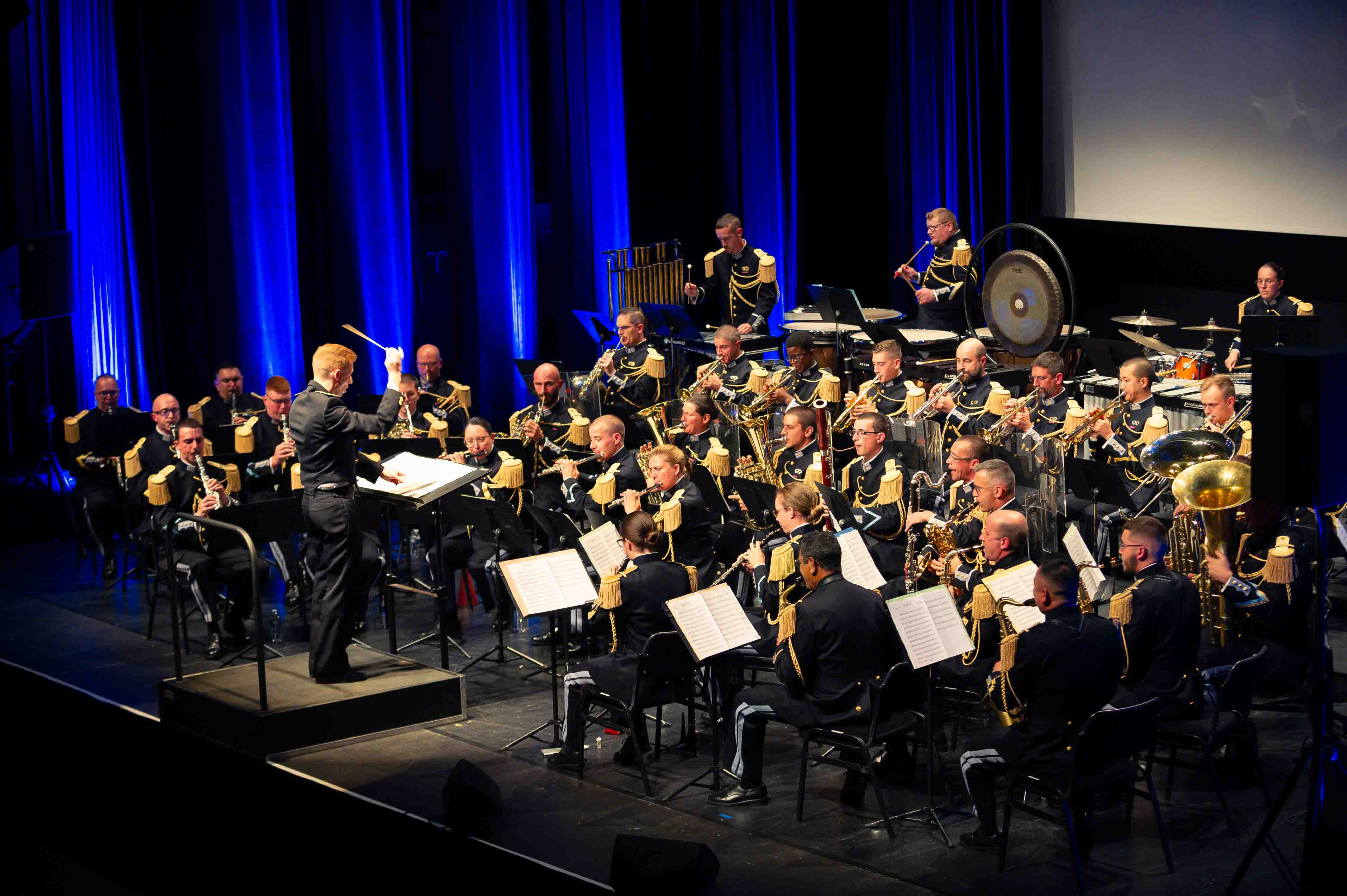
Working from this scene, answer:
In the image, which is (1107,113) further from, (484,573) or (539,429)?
(484,573)

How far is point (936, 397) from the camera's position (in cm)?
980

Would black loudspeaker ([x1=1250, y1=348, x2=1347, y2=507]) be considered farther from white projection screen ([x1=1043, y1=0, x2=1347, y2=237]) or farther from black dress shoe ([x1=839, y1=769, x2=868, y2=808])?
white projection screen ([x1=1043, y1=0, x2=1347, y2=237])

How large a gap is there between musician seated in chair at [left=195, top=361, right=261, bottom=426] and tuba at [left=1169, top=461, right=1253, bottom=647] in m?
6.88

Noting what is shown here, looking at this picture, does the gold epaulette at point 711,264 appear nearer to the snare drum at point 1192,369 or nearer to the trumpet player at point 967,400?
the trumpet player at point 967,400

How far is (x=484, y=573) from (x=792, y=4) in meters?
8.36

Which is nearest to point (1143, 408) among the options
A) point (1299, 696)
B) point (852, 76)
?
point (1299, 696)

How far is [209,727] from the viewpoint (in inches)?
293

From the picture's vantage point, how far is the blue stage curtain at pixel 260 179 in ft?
42.6

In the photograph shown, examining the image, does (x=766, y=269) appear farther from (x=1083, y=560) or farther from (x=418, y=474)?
(x=1083, y=560)

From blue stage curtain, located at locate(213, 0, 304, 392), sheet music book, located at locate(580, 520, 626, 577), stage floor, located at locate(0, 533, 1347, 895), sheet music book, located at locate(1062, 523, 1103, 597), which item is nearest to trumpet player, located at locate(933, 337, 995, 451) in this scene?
stage floor, located at locate(0, 533, 1347, 895)

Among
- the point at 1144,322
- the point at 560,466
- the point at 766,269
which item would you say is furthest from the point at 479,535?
the point at 1144,322

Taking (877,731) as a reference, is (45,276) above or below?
above

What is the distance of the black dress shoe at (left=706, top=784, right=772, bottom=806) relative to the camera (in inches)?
261

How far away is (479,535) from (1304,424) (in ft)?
16.8
